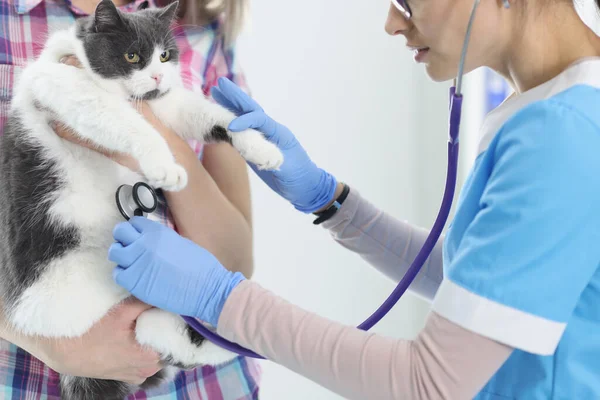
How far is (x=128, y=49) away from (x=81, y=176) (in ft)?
0.82

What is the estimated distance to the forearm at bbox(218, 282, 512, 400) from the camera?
776 millimetres

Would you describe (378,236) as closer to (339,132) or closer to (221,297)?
(221,297)

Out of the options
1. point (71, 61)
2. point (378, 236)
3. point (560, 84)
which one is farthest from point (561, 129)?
point (71, 61)

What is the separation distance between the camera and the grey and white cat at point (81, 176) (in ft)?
3.21

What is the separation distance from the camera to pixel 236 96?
1.13m

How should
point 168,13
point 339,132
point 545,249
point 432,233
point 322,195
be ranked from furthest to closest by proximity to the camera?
point 339,132 < point 322,195 < point 168,13 < point 432,233 < point 545,249

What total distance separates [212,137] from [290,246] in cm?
110

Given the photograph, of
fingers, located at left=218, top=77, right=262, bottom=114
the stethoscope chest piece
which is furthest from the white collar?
the stethoscope chest piece

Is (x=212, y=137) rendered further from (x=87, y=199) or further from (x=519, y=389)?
(x=519, y=389)

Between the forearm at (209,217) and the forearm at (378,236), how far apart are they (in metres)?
Answer: 0.23

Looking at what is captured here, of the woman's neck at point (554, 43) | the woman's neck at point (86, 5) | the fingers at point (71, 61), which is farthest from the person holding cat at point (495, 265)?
the woman's neck at point (86, 5)

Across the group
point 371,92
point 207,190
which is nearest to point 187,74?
point 207,190

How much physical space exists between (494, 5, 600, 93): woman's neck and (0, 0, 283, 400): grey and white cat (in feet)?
1.51

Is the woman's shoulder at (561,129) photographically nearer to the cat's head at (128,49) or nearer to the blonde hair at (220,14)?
the cat's head at (128,49)
